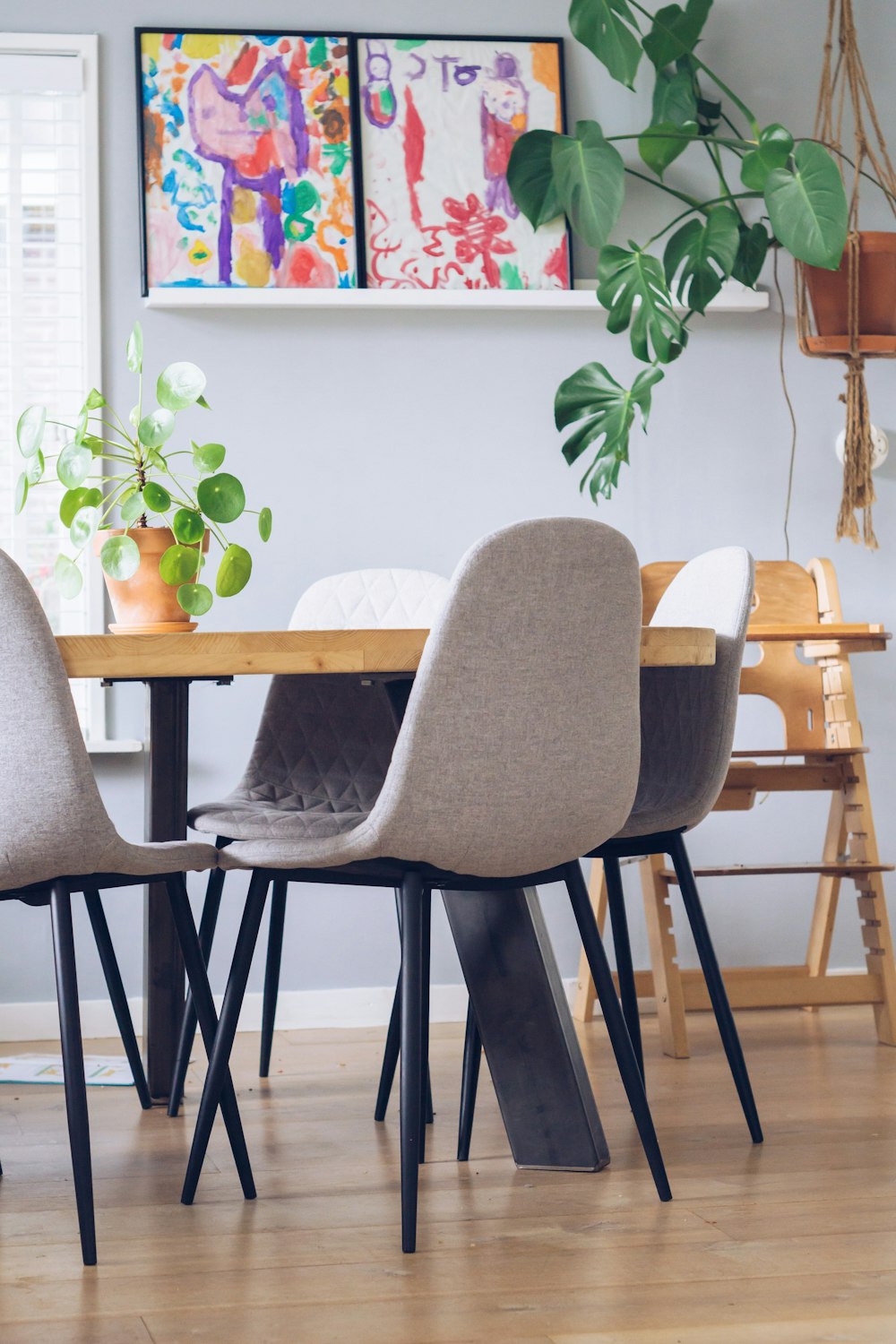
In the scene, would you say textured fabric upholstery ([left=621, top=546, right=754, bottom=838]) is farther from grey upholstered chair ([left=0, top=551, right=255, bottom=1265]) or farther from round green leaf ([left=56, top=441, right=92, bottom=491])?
round green leaf ([left=56, top=441, right=92, bottom=491])

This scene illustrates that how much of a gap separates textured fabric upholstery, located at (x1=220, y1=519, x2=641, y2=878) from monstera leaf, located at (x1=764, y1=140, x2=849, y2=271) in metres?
1.39

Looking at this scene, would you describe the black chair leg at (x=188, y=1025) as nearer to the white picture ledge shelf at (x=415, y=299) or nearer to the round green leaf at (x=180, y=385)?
the round green leaf at (x=180, y=385)

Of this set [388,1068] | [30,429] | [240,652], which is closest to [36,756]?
[240,652]

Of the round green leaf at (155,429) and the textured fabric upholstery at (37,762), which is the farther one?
the round green leaf at (155,429)

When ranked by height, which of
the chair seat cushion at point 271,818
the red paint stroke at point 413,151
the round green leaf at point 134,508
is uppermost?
the red paint stroke at point 413,151

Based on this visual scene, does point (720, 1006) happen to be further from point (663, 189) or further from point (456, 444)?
point (663, 189)

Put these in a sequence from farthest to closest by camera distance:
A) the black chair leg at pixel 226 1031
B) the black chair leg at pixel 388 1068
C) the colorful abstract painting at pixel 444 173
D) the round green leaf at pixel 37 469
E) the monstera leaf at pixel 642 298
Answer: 1. the colorful abstract painting at pixel 444 173
2. the monstera leaf at pixel 642 298
3. the black chair leg at pixel 388 1068
4. the round green leaf at pixel 37 469
5. the black chair leg at pixel 226 1031

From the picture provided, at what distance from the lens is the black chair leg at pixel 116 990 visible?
2.36 m

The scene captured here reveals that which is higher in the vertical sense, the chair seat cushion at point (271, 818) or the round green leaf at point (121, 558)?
the round green leaf at point (121, 558)

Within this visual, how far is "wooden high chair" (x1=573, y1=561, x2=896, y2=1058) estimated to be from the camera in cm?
289

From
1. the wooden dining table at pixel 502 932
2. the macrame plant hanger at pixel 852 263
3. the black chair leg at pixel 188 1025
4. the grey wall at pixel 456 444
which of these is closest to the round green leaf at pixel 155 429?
the wooden dining table at pixel 502 932

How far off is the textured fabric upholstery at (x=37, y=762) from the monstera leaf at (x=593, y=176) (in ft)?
6.08

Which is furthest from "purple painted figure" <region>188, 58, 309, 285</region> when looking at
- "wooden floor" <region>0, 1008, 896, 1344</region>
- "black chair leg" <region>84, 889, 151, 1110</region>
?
"wooden floor" <region>0, 1008, 896, 1344</region>

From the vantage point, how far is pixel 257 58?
3236 millimetres
